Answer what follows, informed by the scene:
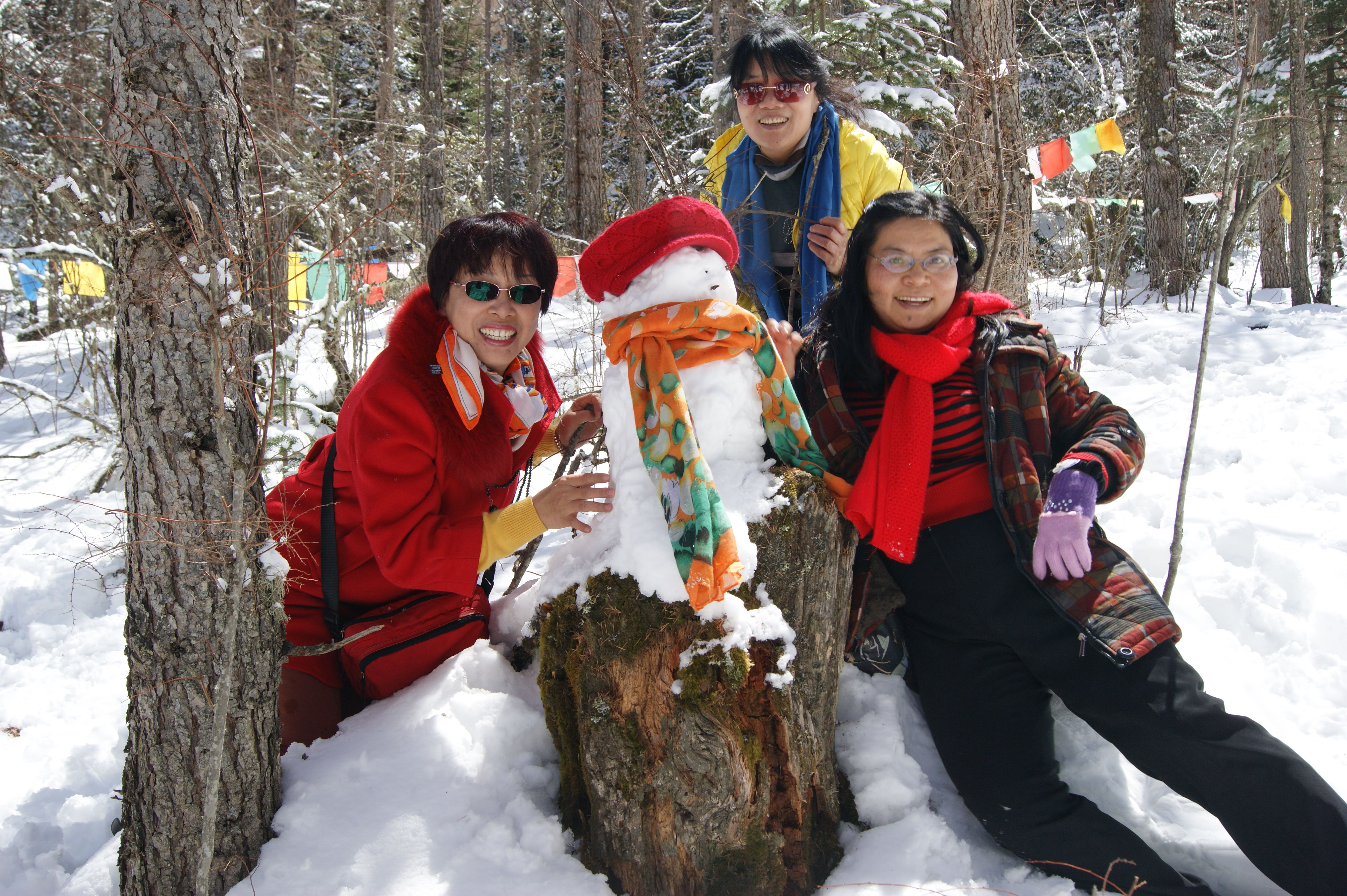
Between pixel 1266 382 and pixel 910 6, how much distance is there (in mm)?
→ 3834

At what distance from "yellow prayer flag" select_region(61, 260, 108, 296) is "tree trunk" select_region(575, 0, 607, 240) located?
4.60 meters

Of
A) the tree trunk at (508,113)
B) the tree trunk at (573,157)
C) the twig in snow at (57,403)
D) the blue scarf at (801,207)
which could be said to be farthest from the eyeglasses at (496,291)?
the tree trunk at (508,113)

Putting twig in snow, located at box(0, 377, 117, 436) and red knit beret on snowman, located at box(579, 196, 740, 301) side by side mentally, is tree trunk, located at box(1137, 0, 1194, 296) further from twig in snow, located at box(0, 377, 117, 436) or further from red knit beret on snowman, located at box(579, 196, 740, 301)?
twig in snow, located at box(0, 377, 117, 436)

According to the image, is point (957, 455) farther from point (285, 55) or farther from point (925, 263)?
point (285, 55)

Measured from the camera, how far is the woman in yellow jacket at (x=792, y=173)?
266 centimetres

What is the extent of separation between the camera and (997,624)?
2127 mm

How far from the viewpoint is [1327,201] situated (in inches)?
430

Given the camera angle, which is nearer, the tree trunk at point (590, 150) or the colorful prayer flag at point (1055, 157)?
the colorful prayer flag at point (1055, 157)

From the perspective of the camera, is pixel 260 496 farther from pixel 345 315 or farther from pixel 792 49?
pixel 345 315

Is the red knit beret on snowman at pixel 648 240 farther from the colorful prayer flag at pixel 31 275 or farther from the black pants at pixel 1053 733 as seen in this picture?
the colorful prayer flag at pixel 31 275

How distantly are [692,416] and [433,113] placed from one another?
9875mm

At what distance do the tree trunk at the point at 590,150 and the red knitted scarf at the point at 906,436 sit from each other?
6929 mm

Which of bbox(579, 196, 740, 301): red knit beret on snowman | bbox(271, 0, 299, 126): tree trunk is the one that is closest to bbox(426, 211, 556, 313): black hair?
bbox(579, 196, 740, 301): red knit beret on snowman

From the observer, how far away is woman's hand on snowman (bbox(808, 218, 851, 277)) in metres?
2.62
